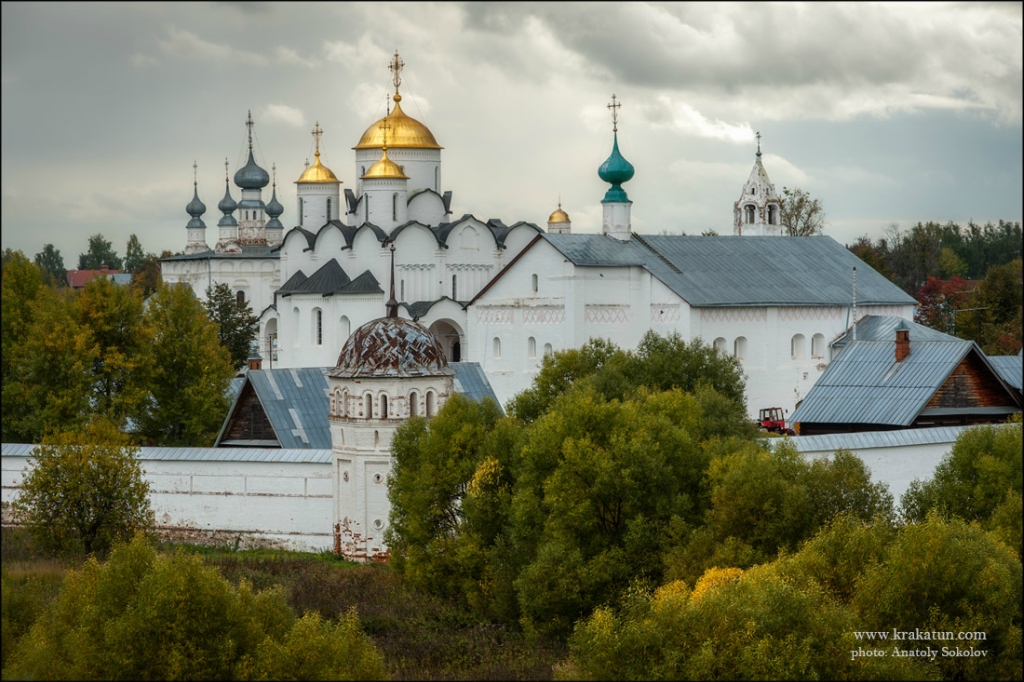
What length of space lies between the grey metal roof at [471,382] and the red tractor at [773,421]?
5007mm

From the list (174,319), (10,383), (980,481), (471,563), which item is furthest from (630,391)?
(10,383)

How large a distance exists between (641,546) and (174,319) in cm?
1235

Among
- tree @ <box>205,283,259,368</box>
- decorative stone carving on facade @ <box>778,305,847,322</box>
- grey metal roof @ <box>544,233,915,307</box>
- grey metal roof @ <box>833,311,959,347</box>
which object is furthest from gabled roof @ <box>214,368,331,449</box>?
tree @ <box>205,283,259,368</box>

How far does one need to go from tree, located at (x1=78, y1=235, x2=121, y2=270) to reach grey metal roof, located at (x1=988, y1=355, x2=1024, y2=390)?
248 feet

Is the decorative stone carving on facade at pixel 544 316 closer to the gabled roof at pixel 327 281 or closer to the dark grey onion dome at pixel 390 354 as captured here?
the gabled roof at pixel 327 281

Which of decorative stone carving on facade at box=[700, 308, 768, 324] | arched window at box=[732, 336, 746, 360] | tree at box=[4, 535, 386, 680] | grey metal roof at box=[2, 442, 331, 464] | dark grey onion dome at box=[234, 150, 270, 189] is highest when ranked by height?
dark grey onion dome at box=[234, 150, 270, 189]

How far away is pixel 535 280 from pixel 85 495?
1497 centimetres

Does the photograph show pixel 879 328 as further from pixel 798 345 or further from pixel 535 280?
pixel 535 280

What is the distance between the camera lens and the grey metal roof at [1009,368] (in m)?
26.2

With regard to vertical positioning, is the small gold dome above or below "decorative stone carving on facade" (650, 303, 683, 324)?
above

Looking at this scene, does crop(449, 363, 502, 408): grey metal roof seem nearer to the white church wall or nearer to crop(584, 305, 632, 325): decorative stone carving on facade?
the white church wall

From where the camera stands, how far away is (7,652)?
44.3 feet

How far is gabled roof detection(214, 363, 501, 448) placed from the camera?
25.4m

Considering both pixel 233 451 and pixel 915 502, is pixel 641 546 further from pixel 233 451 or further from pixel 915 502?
pixel 233 451
